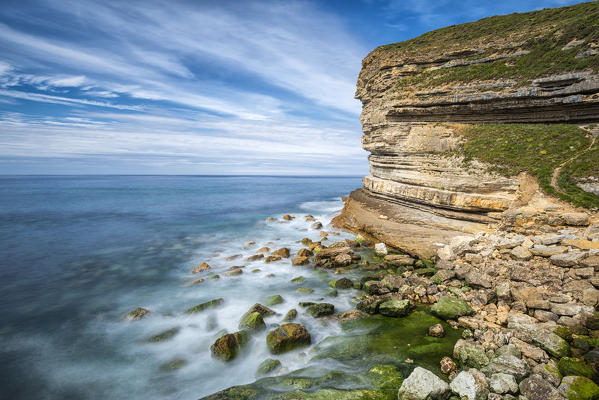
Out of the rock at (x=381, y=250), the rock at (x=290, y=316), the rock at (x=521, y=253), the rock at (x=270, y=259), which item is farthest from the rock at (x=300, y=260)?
the rock at (x=521, y=253)

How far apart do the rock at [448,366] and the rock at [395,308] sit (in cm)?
239

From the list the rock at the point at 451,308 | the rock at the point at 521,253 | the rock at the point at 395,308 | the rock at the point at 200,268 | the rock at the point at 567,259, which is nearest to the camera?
the rock at the point at 451,308

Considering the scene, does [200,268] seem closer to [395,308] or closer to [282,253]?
[282,253]

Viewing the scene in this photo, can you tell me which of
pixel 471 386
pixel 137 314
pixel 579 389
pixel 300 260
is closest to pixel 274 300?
pixel 300 260

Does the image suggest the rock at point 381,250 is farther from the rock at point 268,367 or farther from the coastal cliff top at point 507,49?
the coastal cliff top at point 507,49

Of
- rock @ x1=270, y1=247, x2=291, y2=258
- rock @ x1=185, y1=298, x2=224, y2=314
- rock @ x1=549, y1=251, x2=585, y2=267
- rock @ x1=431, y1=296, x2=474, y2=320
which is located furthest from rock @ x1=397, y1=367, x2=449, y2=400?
rock @ x1=270, y1=247, x2=291, y2=258

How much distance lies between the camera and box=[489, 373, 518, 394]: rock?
4.96m

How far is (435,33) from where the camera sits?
76.5ft

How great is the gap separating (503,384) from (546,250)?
677 cm

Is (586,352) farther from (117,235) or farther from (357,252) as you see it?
(117,235)

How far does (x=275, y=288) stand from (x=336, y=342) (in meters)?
4.69

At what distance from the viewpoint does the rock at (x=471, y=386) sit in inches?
195

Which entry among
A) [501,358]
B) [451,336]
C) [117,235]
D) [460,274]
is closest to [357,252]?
[460,274]

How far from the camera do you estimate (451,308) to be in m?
8.20
